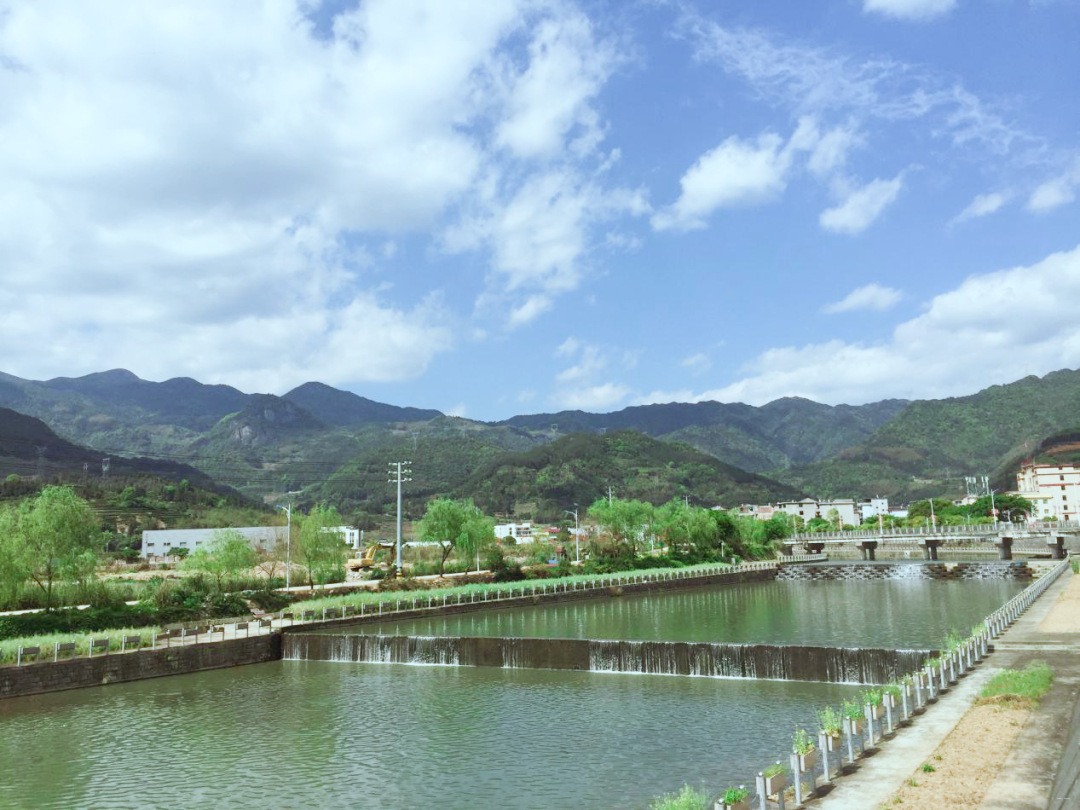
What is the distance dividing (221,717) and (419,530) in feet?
180

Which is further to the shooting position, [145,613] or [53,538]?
[53,538]

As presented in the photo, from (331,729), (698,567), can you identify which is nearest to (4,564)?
(331,729)

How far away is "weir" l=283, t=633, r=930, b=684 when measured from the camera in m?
30.3

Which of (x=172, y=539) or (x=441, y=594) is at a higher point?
(x=172, y=539)

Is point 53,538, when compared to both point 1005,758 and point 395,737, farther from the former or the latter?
point 1005,758

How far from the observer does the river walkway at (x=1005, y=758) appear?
13086mm

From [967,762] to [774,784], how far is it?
4520 millimetres

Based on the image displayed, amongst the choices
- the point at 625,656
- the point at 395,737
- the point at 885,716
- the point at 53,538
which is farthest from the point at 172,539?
the point at 885,716

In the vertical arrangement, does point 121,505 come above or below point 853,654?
above

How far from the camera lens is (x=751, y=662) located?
106 ft

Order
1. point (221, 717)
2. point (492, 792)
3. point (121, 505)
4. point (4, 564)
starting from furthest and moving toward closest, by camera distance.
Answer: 1. point (121, 505)
2. point (4, 564)
3. point (221, 717)
4. point (492, 792)

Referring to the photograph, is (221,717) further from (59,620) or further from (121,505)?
(121,505)

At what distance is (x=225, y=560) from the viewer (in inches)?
2463

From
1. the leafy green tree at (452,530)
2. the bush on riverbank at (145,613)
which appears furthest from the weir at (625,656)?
the leafy green tree at (452,530)
